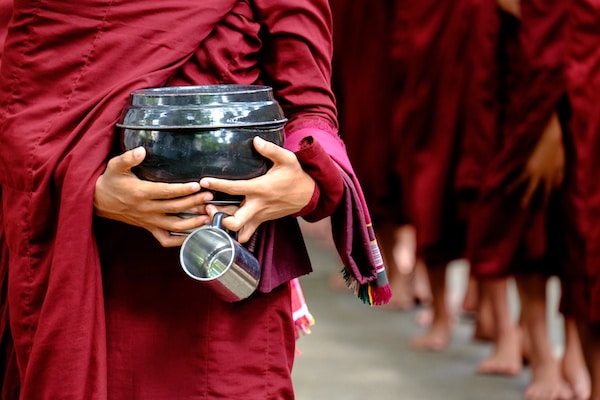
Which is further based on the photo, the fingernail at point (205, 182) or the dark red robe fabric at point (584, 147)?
the dark red robe fabric at point (584, 147)

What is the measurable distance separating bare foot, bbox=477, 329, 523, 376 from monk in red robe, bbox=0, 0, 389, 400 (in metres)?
2.20

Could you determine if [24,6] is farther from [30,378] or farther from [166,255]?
[30,378]

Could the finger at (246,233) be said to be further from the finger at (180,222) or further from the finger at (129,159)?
the finger at (129,159)

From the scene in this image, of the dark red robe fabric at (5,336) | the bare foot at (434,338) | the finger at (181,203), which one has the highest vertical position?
the finger at (181,203)

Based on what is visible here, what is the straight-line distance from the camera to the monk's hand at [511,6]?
10.8ft

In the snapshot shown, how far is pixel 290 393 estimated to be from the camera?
63.7 inches

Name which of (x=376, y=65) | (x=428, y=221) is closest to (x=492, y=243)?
(x=428, y=221)

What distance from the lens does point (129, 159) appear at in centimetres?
143

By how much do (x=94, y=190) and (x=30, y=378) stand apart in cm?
28

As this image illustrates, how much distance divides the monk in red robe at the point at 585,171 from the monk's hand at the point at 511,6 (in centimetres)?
38

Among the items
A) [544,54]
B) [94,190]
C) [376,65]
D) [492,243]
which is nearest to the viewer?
[94,190]

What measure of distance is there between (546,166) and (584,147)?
9.0 inches

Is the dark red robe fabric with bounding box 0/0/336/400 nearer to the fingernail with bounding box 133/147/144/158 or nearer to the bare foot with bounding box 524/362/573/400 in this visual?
the fingernail with bounding box 133/147/144/158

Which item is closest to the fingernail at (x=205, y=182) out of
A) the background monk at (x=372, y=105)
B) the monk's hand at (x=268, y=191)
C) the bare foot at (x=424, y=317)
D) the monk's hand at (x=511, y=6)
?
the monk's hand at (x=268, y=191)
